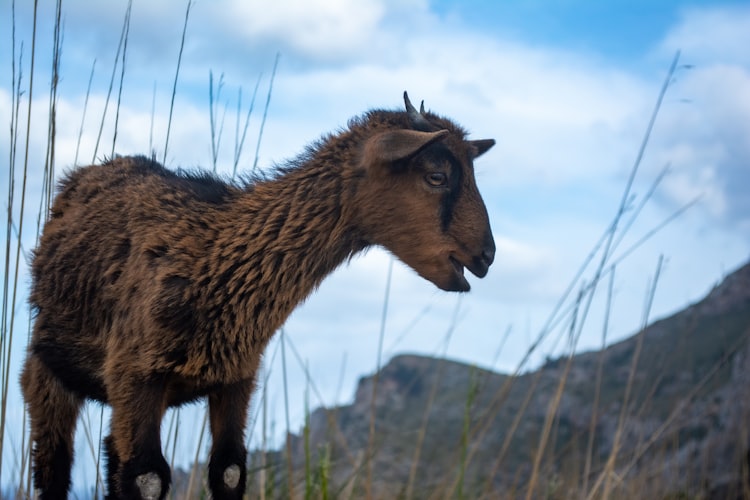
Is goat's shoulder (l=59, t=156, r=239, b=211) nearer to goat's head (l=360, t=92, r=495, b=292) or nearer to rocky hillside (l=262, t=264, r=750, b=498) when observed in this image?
goat's head (l=360, t=92, r=495, b=292)

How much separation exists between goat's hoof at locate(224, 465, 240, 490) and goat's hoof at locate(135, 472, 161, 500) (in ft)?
1.03

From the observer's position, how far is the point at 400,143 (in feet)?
12.1

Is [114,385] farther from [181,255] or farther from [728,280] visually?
[728,280]

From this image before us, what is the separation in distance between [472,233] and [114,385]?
1508 mm

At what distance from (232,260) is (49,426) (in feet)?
4.41

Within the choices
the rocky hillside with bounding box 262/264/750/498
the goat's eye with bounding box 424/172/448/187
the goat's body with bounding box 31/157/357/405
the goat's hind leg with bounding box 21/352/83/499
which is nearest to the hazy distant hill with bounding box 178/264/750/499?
the rocky hillside with bounding box 262/264/750/498

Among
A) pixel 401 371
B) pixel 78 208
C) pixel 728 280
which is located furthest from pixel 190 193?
pixel 728 280

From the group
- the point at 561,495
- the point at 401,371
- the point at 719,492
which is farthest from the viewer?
the point at 401,371

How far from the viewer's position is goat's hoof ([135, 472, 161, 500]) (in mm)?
3697

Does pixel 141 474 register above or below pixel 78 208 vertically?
below

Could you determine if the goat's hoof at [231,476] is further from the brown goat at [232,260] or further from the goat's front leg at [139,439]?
the goat's front leg at [139,439]

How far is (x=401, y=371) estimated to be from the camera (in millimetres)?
10422

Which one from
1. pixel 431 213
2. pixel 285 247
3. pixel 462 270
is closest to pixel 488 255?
pixel 462 270

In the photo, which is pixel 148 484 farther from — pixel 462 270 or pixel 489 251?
pixel 489 251
